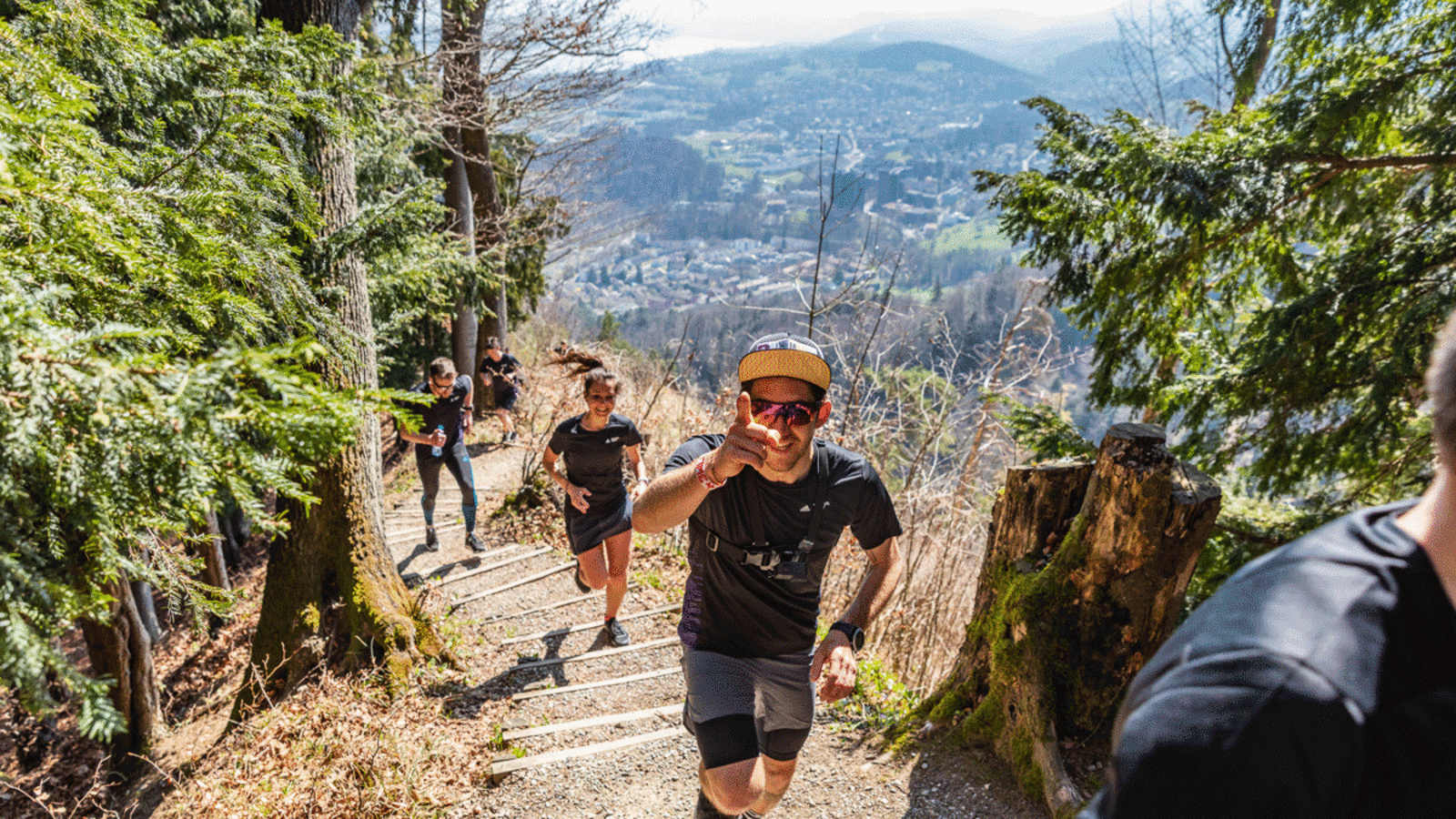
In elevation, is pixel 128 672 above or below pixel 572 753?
below

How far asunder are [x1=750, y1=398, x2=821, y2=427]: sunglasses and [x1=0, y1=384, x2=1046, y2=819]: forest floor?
240 cm

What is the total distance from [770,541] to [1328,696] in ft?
6.88

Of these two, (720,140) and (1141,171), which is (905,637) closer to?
(1141,171)

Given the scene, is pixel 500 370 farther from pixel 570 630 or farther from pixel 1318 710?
pixel 1318 710

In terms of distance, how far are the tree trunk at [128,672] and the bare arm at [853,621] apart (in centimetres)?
607

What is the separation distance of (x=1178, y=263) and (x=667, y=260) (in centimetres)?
10497

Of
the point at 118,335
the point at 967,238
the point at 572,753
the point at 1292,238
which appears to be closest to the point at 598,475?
the point at 572,753

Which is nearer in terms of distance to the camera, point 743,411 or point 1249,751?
point 1249,751

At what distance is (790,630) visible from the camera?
9.75 ft

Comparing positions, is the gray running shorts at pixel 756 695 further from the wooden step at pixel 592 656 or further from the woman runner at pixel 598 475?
the wooden step at pixel 592 656

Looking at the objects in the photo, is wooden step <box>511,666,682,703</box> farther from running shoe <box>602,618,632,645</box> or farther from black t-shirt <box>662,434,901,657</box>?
black t-shirt <box>662,434,901,657</box>

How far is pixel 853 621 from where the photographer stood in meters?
3.02

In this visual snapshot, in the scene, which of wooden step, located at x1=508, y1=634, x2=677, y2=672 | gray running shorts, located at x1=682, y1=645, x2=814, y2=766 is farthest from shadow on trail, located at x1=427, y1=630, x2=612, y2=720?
gray running shorts, located at x1=682, y1=645, x2=814, y2=766

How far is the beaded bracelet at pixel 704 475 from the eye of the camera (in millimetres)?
2627
